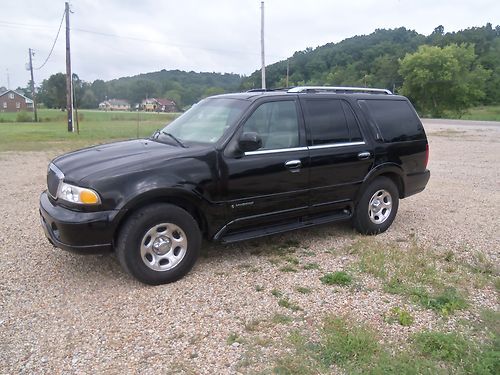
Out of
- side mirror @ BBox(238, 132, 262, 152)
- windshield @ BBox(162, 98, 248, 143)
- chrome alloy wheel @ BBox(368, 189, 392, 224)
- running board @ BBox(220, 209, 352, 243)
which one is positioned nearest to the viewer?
side mirror @ BBox(238, 132, 262, 152)

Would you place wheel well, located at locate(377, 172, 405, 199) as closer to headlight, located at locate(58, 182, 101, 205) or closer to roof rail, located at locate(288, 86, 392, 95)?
roof rail, located at locate(288, 86, 392, 95)

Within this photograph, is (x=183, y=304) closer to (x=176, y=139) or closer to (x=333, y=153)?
(x=176, y=139)

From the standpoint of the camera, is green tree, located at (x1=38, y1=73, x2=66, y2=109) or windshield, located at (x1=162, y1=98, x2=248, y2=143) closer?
windshield, located at (x1=162, y1=98, x2=248, y2=143)

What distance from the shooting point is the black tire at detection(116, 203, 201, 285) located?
371 cm

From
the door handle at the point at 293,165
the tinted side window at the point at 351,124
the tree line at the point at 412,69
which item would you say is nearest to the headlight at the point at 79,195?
the door handle at the point at 293,165

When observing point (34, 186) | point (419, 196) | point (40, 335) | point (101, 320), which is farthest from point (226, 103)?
point (34, 186)

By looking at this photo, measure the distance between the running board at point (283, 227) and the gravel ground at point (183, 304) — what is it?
324mm

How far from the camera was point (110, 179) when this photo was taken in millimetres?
3619

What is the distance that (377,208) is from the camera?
5508 millimetres

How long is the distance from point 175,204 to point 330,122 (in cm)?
212

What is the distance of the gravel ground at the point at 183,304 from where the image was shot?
2.89m

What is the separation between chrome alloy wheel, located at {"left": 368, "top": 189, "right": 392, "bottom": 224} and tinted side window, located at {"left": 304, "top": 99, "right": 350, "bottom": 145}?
0.95m

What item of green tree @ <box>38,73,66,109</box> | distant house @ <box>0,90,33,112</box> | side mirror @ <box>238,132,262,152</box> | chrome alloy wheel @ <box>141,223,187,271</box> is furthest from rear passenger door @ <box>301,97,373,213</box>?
distant house @ <box>0,90,33,112</box>

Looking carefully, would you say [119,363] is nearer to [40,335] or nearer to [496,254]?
[40,335]
